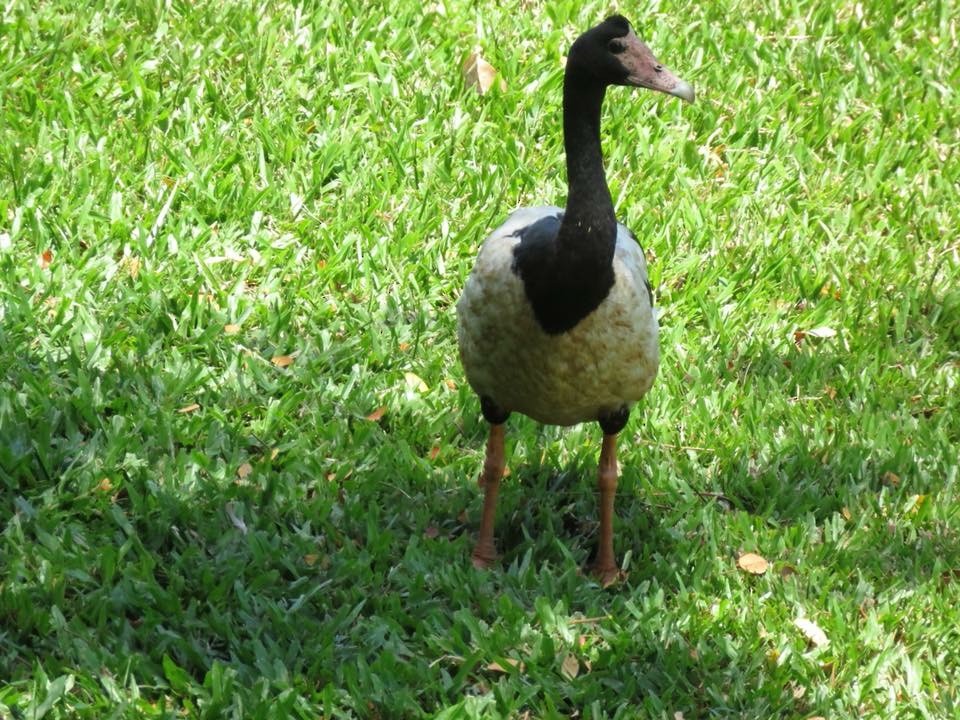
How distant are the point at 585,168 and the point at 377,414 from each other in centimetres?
167

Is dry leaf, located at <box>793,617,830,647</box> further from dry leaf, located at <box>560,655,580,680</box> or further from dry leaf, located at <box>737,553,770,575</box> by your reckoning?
dry leaf, located at <box>560,655,580,680</box>

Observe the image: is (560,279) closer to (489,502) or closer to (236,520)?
(489,502)

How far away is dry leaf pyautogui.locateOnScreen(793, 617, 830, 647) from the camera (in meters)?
5.17

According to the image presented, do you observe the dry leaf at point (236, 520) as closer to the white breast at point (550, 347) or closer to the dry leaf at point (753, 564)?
the white breast at point (550, 347)

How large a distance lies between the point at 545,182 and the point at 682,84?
2.79 m

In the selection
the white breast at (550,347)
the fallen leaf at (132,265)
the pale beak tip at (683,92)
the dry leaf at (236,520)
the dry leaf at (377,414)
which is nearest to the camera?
the pale beak tip at (683,92)

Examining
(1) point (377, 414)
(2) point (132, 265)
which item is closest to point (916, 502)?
(1) point (377, 414)

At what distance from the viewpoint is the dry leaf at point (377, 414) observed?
622cm

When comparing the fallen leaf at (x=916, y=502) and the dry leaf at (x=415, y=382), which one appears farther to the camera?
the dry leaf at (x=415, y=382)

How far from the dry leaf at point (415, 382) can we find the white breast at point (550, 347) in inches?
40.3

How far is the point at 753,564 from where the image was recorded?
18.3 ft

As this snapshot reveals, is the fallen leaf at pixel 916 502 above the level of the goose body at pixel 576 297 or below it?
below

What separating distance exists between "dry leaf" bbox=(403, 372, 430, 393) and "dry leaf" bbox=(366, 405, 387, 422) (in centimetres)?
21

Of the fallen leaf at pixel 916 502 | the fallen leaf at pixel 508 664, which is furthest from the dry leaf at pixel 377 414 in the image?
the fallen leaf at pixel 916 502
